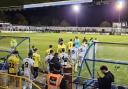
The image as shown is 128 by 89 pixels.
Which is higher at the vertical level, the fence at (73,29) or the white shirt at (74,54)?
the fence at (73,29)

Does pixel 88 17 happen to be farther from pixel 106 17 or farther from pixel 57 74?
pixel 57 74

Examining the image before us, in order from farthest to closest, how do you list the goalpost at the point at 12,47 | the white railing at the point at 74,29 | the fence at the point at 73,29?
1. the white railing at the point at 74,29
2. the fence at the point at 73,29
3. the goalpost at the point at 12,47

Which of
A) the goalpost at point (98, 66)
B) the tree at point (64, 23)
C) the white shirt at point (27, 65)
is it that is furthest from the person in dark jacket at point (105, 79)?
the tree at point (64, 23)

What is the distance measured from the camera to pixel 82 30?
79375mm

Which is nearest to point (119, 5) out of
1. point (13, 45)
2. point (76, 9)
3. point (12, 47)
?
point (76, 9)

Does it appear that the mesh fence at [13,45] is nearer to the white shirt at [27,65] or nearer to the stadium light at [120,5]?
the white shirt at [27,65]

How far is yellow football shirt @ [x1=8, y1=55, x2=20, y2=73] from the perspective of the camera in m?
14.8

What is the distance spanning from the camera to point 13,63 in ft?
49.0

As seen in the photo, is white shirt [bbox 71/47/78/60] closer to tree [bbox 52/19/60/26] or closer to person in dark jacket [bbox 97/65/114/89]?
person in dark jacket [bbox 97/65/114/89]

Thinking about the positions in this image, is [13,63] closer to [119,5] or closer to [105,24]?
[119,5]

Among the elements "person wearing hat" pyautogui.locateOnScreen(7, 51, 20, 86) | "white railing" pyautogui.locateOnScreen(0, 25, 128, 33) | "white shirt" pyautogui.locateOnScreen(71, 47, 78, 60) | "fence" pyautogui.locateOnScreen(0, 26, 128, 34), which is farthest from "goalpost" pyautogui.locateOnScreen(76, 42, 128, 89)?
"white railing" pyautogui.locateOnScreen(0, 25, 128, 33)

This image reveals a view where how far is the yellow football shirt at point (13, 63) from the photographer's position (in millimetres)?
14844

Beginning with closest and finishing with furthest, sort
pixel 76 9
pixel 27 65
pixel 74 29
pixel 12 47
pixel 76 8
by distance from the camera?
pixel 27 65, pixel 12 47, pixel 74 29, pixel 76 8, pixel 76 9

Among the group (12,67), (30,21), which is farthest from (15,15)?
(12,67)
